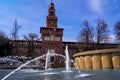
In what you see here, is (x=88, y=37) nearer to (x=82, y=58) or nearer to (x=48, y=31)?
(x=48, y=31)

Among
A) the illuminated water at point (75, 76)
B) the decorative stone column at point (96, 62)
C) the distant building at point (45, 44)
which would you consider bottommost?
the illuminated water at point (75, 76)

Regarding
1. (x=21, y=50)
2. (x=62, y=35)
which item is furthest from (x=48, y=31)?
(x=21, y=50)

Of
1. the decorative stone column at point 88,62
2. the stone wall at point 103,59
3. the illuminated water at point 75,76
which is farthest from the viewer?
the decorative stone column at point 88,62

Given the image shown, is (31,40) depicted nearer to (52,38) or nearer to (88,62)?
(52,38)

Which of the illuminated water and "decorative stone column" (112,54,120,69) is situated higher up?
"decorative stone column" (112,54,120,69)

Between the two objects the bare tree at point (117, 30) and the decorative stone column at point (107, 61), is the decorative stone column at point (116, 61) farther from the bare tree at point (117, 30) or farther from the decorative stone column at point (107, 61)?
the bare tree at point (117, 30)

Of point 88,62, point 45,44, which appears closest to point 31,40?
point 45,44

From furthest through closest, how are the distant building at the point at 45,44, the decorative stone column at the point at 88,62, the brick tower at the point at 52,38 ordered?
the brick tower at the point at 52,38, the distant building at the point at 45,44, the decorative stone column at the point at 88,62

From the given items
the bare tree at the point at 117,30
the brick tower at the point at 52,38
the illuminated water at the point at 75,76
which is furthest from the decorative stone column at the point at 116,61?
the brick tower at the point at 52,38

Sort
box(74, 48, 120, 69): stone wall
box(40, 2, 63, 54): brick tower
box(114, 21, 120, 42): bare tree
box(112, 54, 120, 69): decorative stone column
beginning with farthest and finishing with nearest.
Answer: box(40, 2, 63, 54): brick tower → box(114, 21, 120, 42): bare tree → box(74, 48, 120, 69): stone wall → box(112, 54, 120, 69): decorative stone column

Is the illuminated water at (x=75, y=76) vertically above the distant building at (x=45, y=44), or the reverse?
the distant building at (x=45, y=44)

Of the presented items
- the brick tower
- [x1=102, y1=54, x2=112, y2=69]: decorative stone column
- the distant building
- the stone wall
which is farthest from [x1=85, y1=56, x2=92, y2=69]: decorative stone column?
the brick tower

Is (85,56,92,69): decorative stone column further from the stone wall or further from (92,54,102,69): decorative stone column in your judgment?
(92,54,102,69): decorative stone column

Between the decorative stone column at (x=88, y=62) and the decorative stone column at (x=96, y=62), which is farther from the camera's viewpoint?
the decorative stone column at (x=88, y=62)
